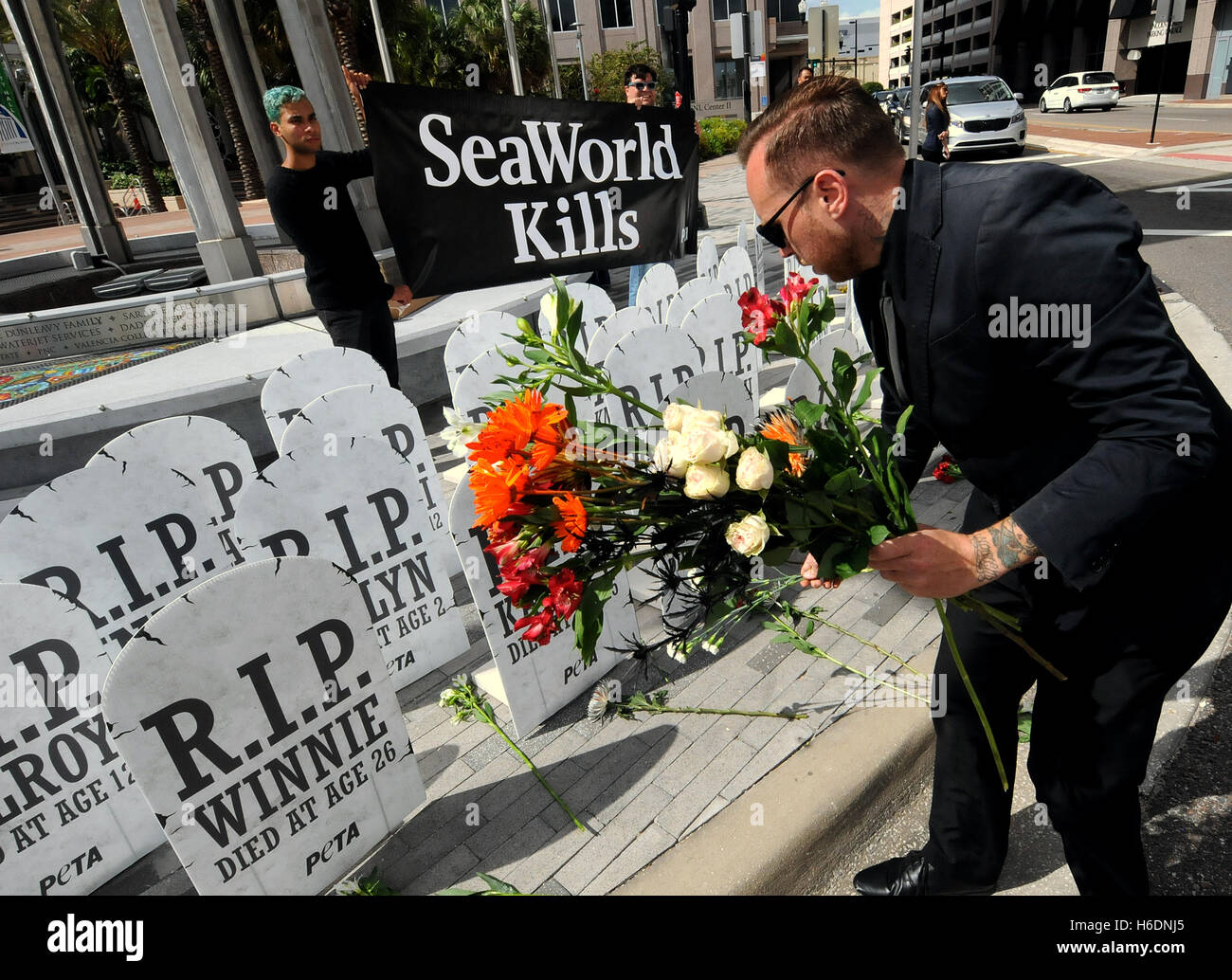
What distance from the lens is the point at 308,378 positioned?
3785mm

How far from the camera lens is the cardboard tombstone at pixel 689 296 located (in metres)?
4.68

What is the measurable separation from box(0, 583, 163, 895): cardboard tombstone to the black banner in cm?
289

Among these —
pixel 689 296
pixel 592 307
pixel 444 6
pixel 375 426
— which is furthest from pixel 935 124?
pixel 444 6

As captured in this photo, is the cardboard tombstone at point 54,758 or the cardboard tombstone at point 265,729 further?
the cardboard tombstone at point 54,758

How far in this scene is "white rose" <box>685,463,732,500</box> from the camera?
1305 millimetres

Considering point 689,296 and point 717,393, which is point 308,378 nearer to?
point 717,393

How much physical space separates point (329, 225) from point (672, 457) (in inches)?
149

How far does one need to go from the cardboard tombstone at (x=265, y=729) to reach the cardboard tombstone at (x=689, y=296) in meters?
3.00

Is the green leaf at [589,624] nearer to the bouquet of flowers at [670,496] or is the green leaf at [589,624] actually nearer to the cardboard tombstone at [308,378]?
the bouquet of flowers at [670,496]

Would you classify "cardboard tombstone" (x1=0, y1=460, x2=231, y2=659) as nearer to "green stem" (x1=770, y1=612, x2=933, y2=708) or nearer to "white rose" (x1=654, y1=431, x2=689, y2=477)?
"white rose" (x1=654, y1=431, x2=689, y2=477)

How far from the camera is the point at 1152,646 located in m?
1.53
